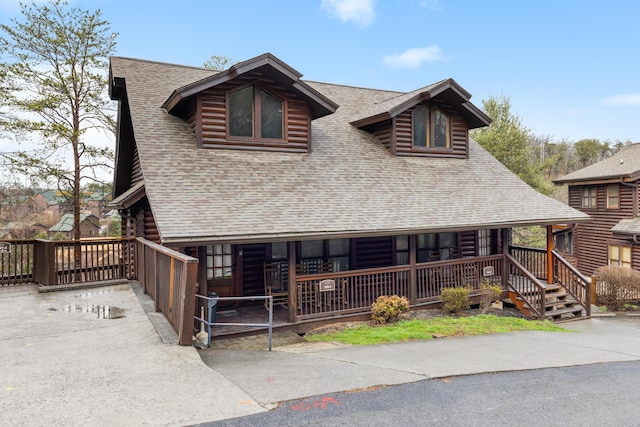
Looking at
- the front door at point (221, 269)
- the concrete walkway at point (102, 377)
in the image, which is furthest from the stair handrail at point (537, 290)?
the concrete walkway at point (102, 377)

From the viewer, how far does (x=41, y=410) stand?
4.50 m

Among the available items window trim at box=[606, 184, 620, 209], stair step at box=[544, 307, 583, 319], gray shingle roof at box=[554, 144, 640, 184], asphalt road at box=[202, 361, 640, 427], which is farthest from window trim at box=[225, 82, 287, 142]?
window trim at box=[606, 184, 620, 209]

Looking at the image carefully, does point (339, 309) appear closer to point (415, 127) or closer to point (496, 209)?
point (496, 209)

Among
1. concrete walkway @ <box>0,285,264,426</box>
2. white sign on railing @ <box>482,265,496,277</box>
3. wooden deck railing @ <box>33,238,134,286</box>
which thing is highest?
wooden deck railing @ <box>33,238,134,286</box>

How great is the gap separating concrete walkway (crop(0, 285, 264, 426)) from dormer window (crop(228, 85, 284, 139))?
5.61m

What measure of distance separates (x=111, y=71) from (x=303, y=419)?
1279 cm

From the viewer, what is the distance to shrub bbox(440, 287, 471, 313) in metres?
11.9

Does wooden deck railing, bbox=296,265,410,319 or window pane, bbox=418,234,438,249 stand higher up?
window pane, bbox=418,234,438,249

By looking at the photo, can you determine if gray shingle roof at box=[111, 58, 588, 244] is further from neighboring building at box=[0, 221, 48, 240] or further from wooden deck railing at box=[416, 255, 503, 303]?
neighboring building at box=[0, 221, 48, 240]

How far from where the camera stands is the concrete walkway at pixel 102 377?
4.42 m

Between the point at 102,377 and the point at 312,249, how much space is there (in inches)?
294

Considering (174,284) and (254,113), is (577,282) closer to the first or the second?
(254,113)

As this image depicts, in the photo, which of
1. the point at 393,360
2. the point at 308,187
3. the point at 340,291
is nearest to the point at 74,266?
the point at 308,187

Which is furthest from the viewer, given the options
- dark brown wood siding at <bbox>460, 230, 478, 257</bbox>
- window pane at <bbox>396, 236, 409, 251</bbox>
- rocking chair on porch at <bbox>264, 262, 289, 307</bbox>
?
dark brown wood siding at <bbox>460, 230, 478, 257</bbox>
